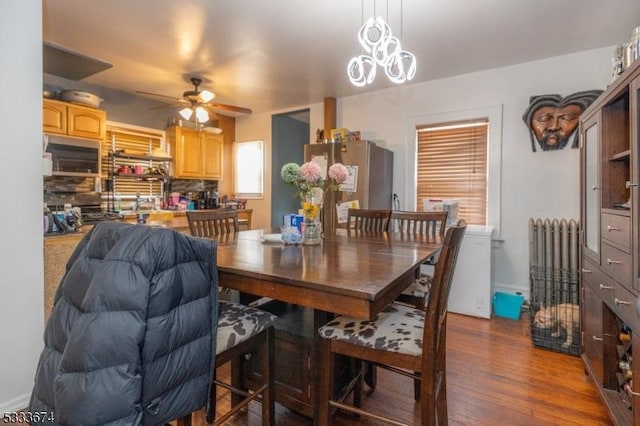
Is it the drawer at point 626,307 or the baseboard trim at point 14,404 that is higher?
the drawer at point 626,307

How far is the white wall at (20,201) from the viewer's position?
160 centimetres

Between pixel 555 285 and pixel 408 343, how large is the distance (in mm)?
2200

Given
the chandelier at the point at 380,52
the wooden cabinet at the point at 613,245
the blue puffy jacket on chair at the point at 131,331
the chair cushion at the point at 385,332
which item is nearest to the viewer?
the blue puffy jacket on chair at the point at 131,331

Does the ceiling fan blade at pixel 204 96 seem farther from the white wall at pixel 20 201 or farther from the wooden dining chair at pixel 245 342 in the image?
the wooden dining chair at pixel 245 342

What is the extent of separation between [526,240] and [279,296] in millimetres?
3164

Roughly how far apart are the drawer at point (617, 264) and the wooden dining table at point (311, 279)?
0.79m

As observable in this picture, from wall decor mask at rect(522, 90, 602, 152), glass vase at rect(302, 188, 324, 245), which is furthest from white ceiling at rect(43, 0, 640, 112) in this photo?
glass vase at rect(302, 188, 324, 245)

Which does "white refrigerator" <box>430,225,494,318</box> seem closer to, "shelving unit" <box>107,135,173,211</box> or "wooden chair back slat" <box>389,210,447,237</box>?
"wooden chair back slat" <box>389,210,447,237</box>

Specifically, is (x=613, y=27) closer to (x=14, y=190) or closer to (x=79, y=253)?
(x=79, y=253)

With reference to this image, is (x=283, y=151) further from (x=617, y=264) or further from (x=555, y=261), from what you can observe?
(x=617, y=264)

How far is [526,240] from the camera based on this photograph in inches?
133

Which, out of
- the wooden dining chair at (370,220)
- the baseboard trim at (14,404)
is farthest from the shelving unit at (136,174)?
the wooden dining chair at (370,220)

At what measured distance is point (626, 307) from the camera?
1.39m

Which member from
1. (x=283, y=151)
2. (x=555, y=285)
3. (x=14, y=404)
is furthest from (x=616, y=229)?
(x=283, y=151)
